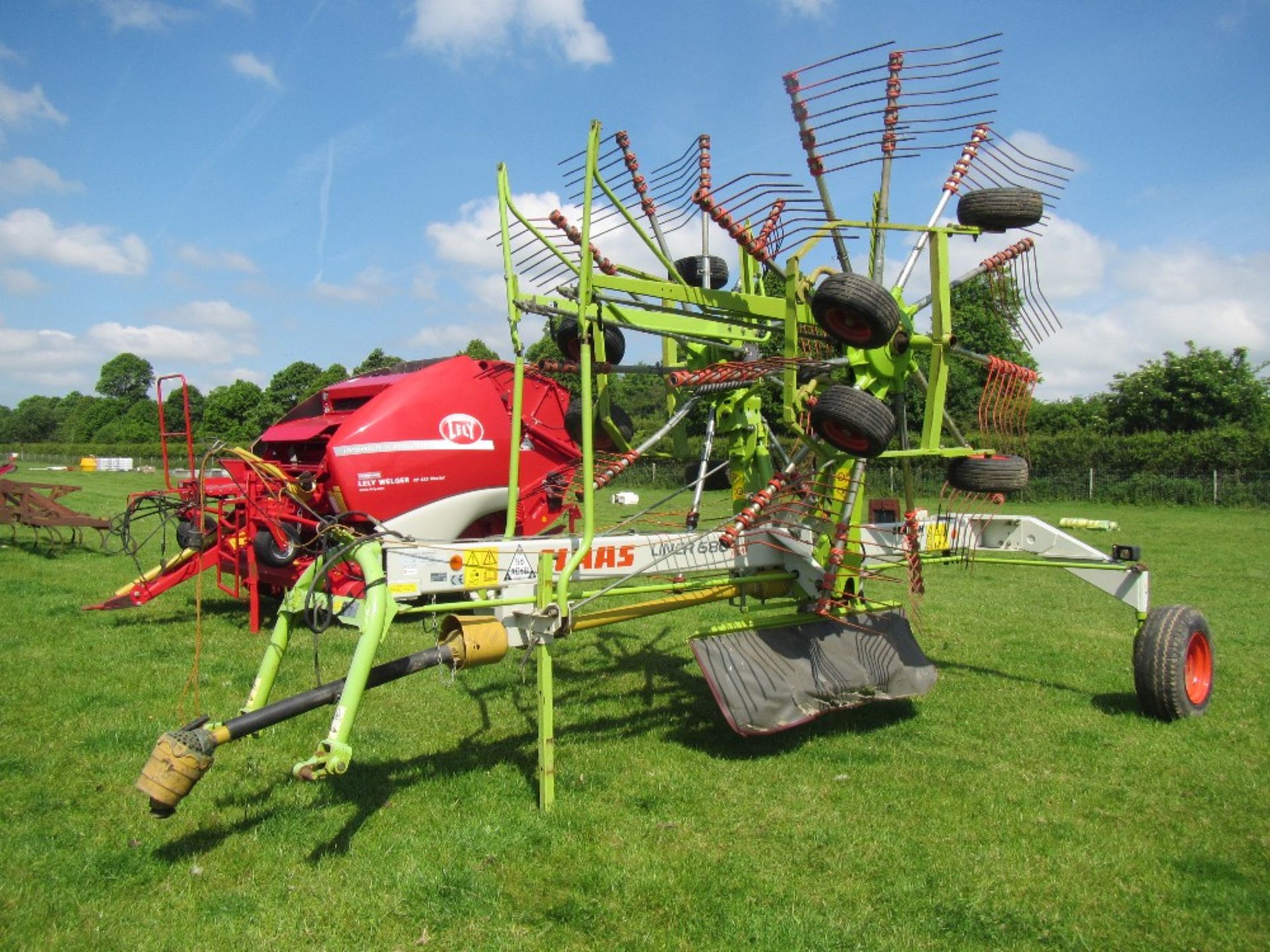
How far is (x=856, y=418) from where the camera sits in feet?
14.2

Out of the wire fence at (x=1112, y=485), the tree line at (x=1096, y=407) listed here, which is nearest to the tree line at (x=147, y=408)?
the tree line at (x=1096, y=407)

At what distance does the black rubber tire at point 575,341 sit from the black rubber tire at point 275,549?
10.9 feet

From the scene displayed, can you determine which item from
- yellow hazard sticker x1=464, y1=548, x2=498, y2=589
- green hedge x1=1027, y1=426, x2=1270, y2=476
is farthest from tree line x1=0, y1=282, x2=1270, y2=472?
yellow hazard sticker x1=464, y1=548, x2=498, y2=589

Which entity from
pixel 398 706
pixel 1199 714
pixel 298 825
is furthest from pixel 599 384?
pixel 1199 714

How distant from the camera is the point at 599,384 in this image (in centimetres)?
589

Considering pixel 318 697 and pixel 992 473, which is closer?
pixel 318 697

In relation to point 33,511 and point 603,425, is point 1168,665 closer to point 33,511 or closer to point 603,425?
point 603,425

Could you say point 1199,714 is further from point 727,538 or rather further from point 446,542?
point 446,542

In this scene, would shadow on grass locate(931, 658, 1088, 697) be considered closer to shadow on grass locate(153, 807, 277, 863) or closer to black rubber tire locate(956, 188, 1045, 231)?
black rubber tire locate(956, 188, 1045, 231)

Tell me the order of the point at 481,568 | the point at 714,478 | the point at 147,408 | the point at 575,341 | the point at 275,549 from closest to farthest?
1. the point at 481,568
2. the point at 575,341
3. the point at 714,478
4. the point at 275,549
5. the point at 147,408

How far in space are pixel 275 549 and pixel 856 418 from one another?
5753 millimetres

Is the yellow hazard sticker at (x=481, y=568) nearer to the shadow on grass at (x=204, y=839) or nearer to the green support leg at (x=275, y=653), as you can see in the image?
the green support leg at (x=275, y=653)

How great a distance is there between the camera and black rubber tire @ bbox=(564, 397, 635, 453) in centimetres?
631

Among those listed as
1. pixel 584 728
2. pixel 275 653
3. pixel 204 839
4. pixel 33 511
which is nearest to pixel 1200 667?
pixel 584 728
